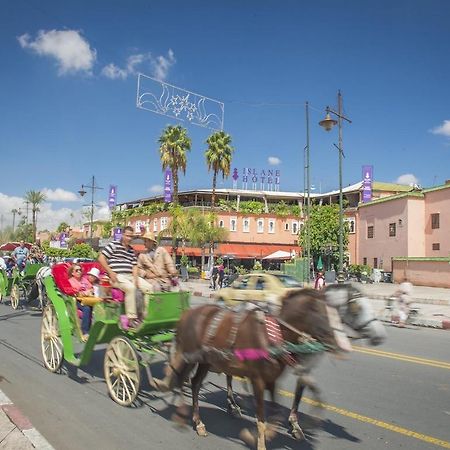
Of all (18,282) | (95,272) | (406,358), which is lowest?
(406,358)

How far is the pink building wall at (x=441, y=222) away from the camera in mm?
38375

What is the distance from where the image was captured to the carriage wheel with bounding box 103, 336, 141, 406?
5.87 m

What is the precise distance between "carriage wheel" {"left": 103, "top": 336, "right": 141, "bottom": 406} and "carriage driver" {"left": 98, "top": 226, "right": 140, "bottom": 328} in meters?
0.75

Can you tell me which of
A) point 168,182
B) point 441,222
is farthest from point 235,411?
point 168,182

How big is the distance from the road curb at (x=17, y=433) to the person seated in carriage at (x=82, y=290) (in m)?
2.17

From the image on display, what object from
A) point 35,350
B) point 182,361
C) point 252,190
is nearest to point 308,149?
point 35,350

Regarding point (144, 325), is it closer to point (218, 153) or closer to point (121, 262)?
point (121, 262)

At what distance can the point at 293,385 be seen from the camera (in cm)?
698

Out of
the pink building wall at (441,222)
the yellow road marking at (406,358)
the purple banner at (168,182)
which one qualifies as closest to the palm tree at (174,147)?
the purple banner at (168,182)

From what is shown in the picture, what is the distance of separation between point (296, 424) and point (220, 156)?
41.7 metres

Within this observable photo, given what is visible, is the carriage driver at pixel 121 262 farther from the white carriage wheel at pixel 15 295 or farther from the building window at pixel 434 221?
the building window at pixel 434 221

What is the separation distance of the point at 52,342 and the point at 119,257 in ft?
6.40

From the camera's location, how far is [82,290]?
318 inches

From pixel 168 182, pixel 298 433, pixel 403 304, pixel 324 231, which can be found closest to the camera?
pixel 298 433
